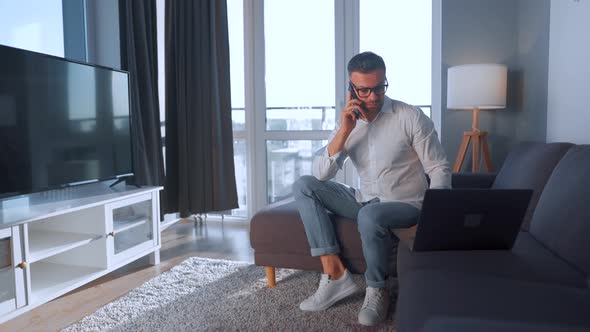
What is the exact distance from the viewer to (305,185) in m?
2.08

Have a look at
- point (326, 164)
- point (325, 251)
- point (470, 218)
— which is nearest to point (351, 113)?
point (326, 164)

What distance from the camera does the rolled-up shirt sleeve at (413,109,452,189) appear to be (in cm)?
188

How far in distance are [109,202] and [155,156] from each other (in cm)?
107

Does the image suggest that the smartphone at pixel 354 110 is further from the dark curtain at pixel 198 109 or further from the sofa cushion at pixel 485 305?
the dark curtain at pixel 198 109

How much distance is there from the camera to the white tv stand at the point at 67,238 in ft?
6.23

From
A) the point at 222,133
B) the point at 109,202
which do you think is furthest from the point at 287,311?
the point at 222,133

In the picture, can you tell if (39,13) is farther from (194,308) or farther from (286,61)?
(194,308)

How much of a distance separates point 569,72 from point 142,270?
2.62m

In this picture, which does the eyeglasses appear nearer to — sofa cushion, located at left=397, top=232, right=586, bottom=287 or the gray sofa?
the gray sofa

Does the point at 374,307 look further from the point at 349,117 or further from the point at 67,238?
the point at 67,238

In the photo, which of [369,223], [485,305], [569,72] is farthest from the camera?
[569,72]

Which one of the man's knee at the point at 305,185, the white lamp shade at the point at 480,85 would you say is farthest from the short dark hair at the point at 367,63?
the white lamp shade at the point at 480,85

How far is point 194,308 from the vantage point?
207 centimetres

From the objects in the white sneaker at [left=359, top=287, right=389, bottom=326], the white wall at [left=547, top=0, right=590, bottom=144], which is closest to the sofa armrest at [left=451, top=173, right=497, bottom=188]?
the white wall at [left=547, top=0, right=590, bottom=144]
